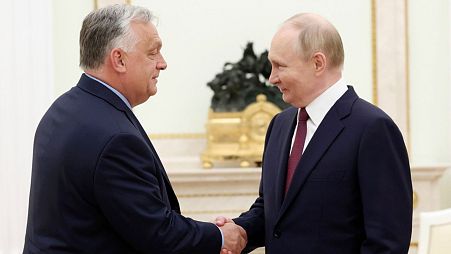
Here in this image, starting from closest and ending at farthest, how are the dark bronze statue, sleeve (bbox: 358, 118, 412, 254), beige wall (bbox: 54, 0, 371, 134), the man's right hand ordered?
sleeve (bbox: 358, 118, 412, 254), the man's right hand, the dark bronze statue, beige wall (bbox: 54, 0, 371, 134)

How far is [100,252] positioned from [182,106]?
4.18 meters

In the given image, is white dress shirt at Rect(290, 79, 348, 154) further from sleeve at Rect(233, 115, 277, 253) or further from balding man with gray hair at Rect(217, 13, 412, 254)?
sleeve at Rect(233, 115, 277, 253)

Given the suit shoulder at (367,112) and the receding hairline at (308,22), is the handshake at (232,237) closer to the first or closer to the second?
the suit shoulder at (367,112)

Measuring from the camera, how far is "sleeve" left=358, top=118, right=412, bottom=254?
2541 mm

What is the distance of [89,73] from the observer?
2807 mm

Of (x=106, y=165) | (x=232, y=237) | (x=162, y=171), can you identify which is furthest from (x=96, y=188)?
(x=232, y=237)

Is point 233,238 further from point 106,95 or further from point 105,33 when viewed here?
point 105,33

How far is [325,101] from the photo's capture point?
2785 millimetres

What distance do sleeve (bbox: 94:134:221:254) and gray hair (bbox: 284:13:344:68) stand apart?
2.14ft

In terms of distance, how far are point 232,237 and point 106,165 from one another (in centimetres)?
72

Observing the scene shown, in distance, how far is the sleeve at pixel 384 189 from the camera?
2.54 m

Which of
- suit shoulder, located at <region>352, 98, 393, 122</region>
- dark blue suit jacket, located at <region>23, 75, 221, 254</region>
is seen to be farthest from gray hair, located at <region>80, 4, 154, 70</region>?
suit shoulder, located at <region>352, 98, 393, 122</region>

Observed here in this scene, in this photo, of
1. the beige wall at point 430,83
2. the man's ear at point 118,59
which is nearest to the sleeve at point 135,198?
the man's ear at point 118,59

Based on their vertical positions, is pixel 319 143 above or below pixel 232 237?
above
